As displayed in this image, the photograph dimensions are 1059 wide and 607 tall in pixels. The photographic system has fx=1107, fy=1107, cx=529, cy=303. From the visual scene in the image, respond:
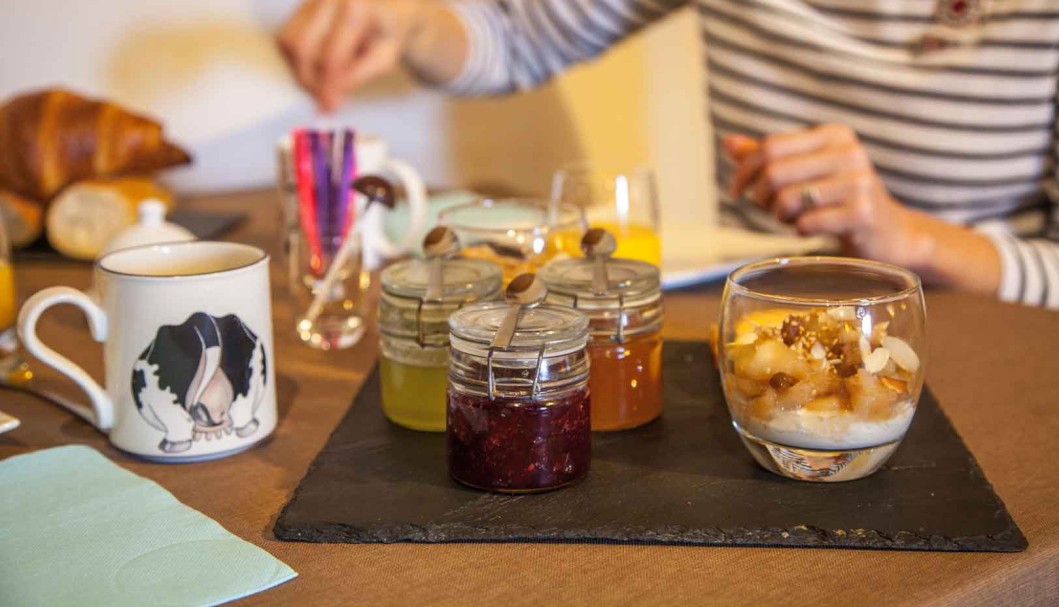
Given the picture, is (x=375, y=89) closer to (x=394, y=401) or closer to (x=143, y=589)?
(x=394, y=401)

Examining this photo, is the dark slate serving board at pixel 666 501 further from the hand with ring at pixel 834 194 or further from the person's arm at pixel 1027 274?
the person's arm at pixel 1027 274

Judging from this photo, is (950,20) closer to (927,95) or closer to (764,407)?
(927,95)

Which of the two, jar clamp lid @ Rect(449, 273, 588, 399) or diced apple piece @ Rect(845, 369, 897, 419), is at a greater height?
jar clamp lid @ Rect(449, 273, 588, 399)

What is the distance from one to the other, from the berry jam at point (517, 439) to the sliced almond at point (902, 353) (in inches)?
7.0

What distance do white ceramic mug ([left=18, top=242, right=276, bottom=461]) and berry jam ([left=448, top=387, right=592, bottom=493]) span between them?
0.48 ft

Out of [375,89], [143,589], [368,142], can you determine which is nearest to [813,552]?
[143,589]

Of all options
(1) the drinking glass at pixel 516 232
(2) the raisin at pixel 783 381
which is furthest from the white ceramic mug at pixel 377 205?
(2) the raisin at pixel 783 381

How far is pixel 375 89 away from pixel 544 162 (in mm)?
383

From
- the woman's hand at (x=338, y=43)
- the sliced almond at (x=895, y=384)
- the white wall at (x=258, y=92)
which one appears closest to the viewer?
the sliced almond at (x=895, y=384)

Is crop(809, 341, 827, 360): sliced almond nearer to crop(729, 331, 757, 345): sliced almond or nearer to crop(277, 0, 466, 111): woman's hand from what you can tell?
crop(729, 331, 757, 345): sliced almond

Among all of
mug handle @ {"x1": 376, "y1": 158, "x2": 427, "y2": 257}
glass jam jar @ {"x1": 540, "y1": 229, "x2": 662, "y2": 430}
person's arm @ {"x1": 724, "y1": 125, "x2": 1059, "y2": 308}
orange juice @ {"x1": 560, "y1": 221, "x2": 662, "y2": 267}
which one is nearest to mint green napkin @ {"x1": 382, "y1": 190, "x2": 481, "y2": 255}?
mug handle @ {"x1": 376, "y1": 158, "x2": 427, "y2": 257}

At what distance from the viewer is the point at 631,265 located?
0.77 meters

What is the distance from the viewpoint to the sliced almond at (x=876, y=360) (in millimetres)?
625

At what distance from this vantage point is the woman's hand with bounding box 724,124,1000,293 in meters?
1.06
